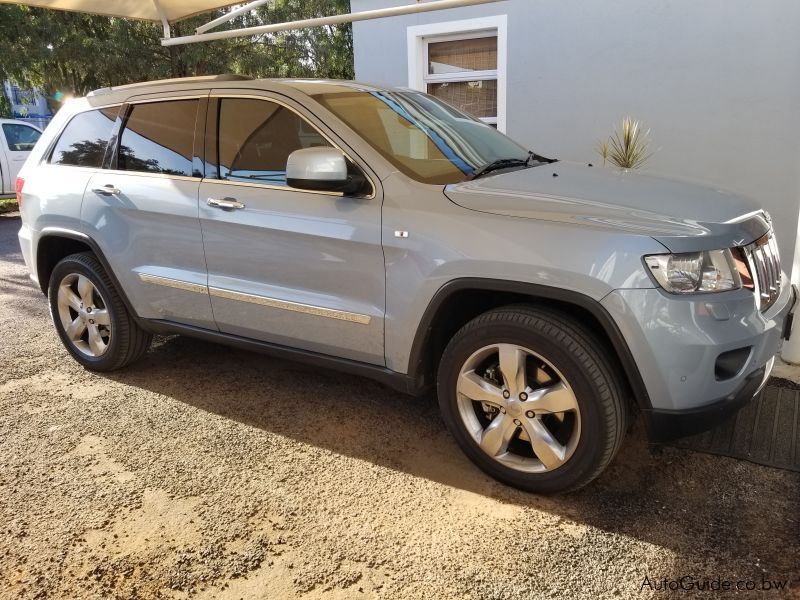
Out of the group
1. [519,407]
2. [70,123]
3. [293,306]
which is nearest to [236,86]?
[293,306]

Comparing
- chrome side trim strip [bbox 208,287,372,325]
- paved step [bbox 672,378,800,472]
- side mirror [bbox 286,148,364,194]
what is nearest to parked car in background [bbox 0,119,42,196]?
chrome side trim strip [bbox 208,287,372,325]

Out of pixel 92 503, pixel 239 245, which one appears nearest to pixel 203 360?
pixel 239 245

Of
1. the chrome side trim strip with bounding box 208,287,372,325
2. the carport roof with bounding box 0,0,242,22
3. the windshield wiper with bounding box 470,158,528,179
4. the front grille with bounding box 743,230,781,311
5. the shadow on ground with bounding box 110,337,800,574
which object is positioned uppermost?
the carport roof with bounding box 0,0,242,22

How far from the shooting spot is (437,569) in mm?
2441

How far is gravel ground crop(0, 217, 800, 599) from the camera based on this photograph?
7.90ft

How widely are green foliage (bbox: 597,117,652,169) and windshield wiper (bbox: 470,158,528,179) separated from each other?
2708 mm

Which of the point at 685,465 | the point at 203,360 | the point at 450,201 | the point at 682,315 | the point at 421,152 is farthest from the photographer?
the point at 203,360

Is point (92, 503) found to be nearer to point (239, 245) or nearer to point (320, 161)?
point (239, 245)

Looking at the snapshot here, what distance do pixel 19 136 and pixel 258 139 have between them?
39.8 feet

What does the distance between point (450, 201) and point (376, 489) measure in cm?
136

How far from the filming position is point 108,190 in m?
3.91

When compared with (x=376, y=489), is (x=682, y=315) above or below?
above

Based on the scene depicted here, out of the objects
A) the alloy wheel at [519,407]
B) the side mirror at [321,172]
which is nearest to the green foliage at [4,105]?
the side mirror at [321,172]

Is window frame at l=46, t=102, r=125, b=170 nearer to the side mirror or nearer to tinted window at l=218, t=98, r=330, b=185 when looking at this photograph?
tinted window at l=218, t=98, r=330, b=185
